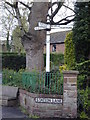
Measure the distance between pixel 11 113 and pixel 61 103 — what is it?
5.17ft

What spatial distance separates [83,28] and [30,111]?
3.07 m

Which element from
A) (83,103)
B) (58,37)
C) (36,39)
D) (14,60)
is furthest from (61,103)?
(58,37)

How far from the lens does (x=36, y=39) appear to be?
11.2m

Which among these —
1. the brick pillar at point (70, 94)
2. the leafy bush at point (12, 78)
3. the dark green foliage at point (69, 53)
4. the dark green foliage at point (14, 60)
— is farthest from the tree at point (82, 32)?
the dark green foliage at point (14, 60)

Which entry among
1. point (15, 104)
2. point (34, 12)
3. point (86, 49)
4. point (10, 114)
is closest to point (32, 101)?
point (10, 114)

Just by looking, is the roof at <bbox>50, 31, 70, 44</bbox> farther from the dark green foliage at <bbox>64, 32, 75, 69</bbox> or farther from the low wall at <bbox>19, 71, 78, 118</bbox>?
the low wall at <bbox>19, 71, 78, 118</bbox>

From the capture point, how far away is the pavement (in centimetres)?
679

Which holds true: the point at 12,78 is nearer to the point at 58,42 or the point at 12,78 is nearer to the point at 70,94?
the point at 70,94

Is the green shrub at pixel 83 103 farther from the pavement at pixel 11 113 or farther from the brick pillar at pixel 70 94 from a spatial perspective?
the pavement at pixel 11 113

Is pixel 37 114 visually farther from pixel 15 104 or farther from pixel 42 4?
pixel 42 4

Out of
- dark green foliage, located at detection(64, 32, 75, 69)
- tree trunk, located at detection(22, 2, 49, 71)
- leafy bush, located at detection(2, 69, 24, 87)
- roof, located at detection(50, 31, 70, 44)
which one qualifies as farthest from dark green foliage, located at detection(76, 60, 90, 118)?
roof, located at detection(50, 31, 70, 44)

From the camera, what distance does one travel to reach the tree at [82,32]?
7651 mm

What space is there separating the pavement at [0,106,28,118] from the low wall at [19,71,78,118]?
1.53 ft

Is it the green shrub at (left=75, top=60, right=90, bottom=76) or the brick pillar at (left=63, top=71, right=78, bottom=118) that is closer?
the brick pillar at (left=63, top=71, right=78, bottom=118)
